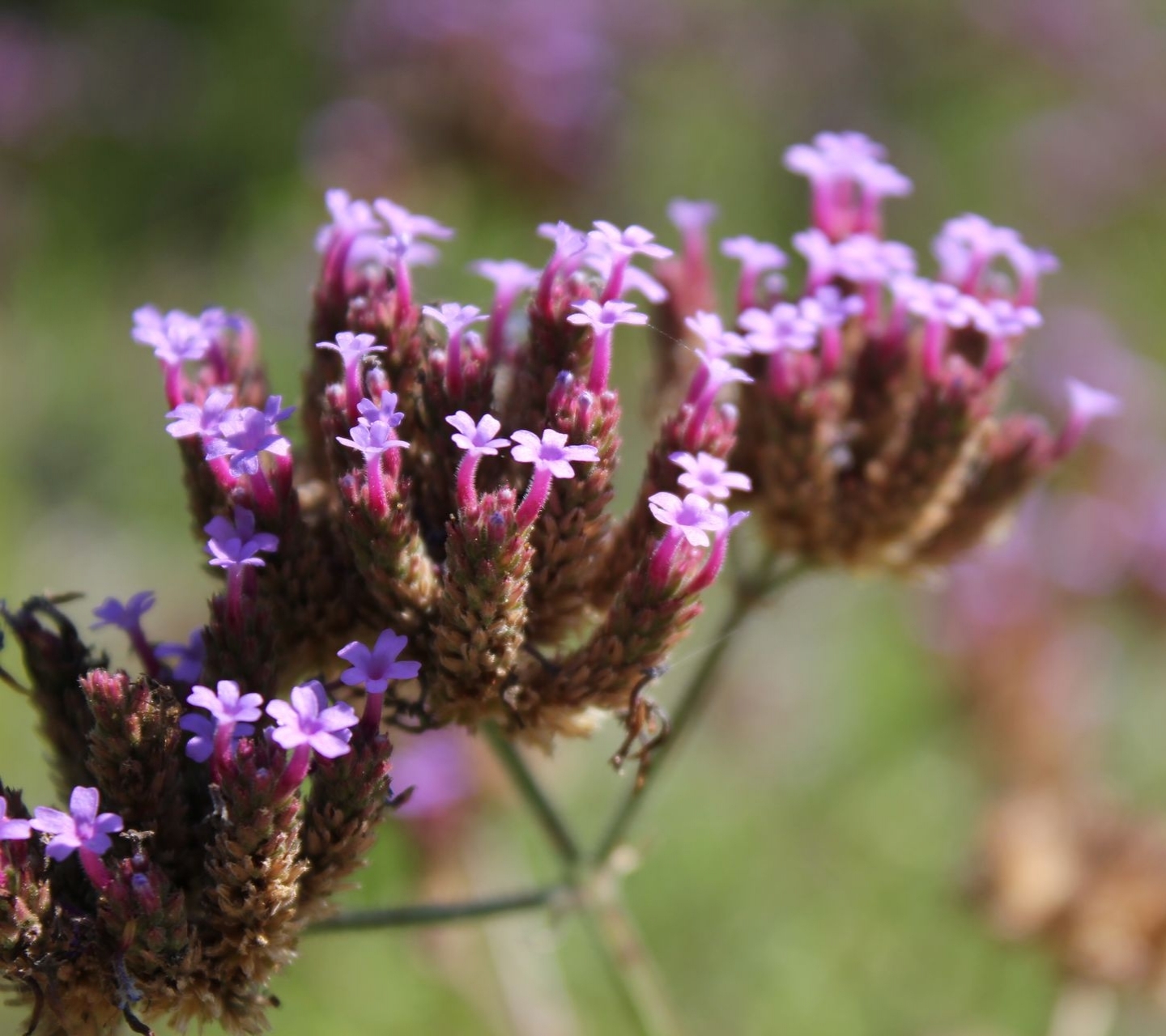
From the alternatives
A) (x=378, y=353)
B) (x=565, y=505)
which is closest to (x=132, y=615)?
(x=378, y=353)

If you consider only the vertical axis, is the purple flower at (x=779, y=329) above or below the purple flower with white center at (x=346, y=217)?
below

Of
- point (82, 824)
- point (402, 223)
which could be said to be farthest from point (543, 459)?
point (82, 824)

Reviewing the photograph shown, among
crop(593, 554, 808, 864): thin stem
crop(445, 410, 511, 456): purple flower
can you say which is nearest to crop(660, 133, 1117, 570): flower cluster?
crop(593, 554, 808, 864): thin stem

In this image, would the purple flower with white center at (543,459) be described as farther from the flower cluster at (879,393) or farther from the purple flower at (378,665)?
the flower cluster at (879,393)

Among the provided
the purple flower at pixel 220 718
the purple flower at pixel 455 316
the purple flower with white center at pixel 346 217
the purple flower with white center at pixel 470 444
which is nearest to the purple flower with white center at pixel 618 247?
the purple flower at pixel 455 316

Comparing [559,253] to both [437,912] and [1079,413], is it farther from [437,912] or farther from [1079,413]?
[1079,413]

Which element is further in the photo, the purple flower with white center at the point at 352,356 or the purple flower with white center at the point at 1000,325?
the purple flower with white center at the point at 1000,325
